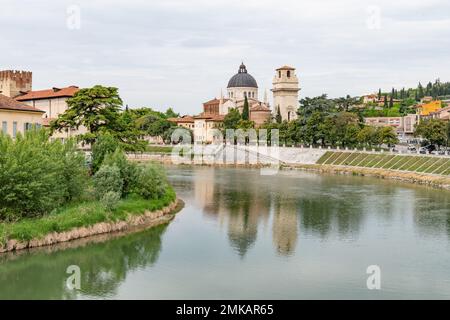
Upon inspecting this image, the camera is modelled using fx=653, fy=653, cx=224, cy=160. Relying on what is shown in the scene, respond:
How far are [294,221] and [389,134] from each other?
117ft

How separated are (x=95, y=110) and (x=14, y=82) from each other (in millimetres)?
27169

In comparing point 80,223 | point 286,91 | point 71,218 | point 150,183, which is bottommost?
point 80,223

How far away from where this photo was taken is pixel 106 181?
84.3 ft

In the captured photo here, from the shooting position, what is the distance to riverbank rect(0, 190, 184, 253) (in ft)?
65.8

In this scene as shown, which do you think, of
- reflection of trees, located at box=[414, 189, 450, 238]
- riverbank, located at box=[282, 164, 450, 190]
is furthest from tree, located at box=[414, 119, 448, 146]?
reflection of trees, located at box=[414, 189, 450, 238]

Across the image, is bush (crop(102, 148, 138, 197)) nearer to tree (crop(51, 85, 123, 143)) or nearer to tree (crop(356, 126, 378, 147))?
tree (crop(51, 85, 123, 143))

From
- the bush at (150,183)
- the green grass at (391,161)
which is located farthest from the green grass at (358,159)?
the bush at (150,183)

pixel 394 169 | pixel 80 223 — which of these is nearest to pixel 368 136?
pixel 394 169

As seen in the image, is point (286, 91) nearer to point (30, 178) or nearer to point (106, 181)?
point (106, 181)

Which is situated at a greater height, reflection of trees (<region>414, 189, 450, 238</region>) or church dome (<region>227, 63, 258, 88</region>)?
church dome (<region>227, 63, 258, 88</region>)

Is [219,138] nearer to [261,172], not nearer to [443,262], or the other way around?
[261,172]

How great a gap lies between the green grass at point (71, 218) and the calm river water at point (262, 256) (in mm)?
815

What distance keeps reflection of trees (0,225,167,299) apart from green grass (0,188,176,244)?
2.90 ft
